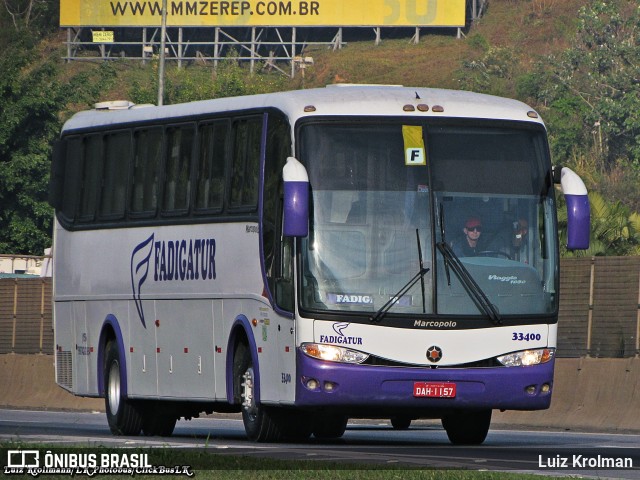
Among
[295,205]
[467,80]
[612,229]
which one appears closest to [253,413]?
[295,205]

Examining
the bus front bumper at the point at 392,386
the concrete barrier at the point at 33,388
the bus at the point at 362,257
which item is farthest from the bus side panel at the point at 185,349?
the concrete barrier at the point at 33,388

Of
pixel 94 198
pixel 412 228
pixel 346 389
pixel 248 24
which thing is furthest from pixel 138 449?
pixel 248 24

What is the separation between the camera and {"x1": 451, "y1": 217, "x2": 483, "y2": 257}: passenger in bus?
17875 millimetres

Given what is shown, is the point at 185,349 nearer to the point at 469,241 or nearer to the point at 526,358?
the point at 469,241

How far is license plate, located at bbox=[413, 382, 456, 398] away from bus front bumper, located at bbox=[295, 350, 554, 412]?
19mm

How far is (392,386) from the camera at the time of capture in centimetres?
1752

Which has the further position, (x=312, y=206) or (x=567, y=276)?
(x=567, y=276)

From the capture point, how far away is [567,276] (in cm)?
2534

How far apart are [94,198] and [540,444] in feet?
21.4

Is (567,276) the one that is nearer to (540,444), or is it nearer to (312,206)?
(540,444)

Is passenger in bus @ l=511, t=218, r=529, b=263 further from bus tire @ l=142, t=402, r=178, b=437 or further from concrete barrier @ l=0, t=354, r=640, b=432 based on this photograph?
bus tire @ l=142, t=402, r=178, b=437

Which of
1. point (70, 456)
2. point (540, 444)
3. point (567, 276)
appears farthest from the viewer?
point (567, 276)

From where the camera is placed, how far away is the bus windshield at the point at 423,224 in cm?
1764

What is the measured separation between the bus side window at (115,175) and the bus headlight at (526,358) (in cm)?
586
